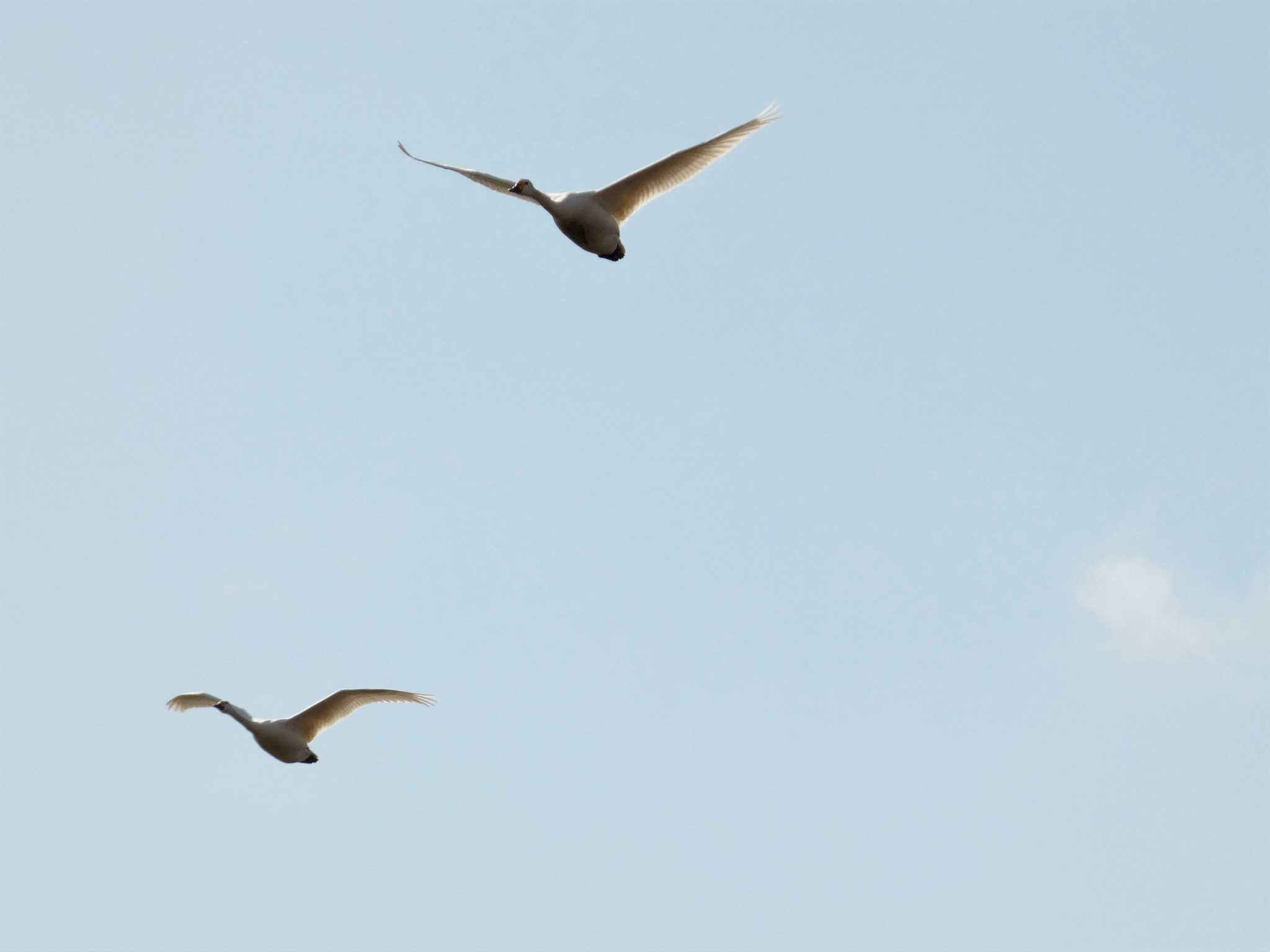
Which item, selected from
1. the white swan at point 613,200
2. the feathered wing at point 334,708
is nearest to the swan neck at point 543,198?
the white swan at point 613,200

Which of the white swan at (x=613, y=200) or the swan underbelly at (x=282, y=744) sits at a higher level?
the white swan at (x=613, y=200)

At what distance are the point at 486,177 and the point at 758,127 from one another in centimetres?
672

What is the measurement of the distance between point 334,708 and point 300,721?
76 cm

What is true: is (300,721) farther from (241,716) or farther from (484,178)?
(484,178)

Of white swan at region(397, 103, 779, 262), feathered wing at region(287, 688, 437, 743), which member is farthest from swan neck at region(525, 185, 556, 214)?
feathered wing at region(287, 688, 437, 743)

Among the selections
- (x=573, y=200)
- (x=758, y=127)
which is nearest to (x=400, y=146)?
(x=573, y=200)

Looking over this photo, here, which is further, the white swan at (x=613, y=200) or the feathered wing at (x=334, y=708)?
the feathered wing at (x=334, y=708)

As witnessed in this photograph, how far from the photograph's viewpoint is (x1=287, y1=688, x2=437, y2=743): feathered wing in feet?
126

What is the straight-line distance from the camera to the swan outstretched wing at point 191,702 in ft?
130

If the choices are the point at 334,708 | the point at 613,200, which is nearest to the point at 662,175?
the point at 613,200

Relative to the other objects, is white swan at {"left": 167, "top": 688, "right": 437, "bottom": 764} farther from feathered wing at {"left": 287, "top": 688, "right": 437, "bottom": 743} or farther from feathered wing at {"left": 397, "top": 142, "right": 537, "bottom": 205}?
feathered wing at {"left": 397, "top": 142, "right": 537, "bottom": 205}

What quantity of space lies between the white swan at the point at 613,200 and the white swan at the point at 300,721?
33.9ft

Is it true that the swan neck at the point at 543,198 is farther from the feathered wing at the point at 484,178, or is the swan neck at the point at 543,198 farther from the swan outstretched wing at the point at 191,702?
Answer: the swan outstretched wing at the point at 191,702

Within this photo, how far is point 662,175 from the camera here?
112 ft
